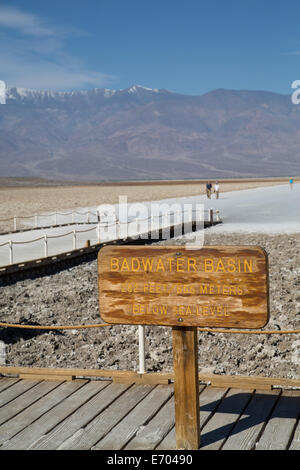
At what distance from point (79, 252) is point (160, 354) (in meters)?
7.01

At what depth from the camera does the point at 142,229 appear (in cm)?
2622

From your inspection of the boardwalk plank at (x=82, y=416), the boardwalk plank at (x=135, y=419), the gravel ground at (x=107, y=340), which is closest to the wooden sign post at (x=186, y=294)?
the boardwalk plank at (x=135, y=419)

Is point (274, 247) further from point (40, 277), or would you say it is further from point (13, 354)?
point (13, 354)

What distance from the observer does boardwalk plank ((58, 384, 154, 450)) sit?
4906mm

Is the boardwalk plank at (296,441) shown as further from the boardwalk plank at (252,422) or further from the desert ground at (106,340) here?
the desert ground at (106,340)

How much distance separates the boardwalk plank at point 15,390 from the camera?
5938mm

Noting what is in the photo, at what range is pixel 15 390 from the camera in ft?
20.2

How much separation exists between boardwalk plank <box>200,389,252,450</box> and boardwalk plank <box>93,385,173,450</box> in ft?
1.77

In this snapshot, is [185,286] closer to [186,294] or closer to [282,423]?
[186,294]

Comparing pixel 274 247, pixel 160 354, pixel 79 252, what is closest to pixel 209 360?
pixel 160 354

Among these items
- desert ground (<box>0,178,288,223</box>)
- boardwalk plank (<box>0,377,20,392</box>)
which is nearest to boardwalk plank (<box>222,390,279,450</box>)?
boardwalk plank (<box>0,377,20,392</box>)

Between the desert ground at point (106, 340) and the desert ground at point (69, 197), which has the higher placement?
the desert ground at point (69, 197)

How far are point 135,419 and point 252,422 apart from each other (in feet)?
3.27

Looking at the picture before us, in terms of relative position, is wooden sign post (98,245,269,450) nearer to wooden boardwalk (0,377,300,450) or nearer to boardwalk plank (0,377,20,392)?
wooden boardwalk (0,377,300,450)
